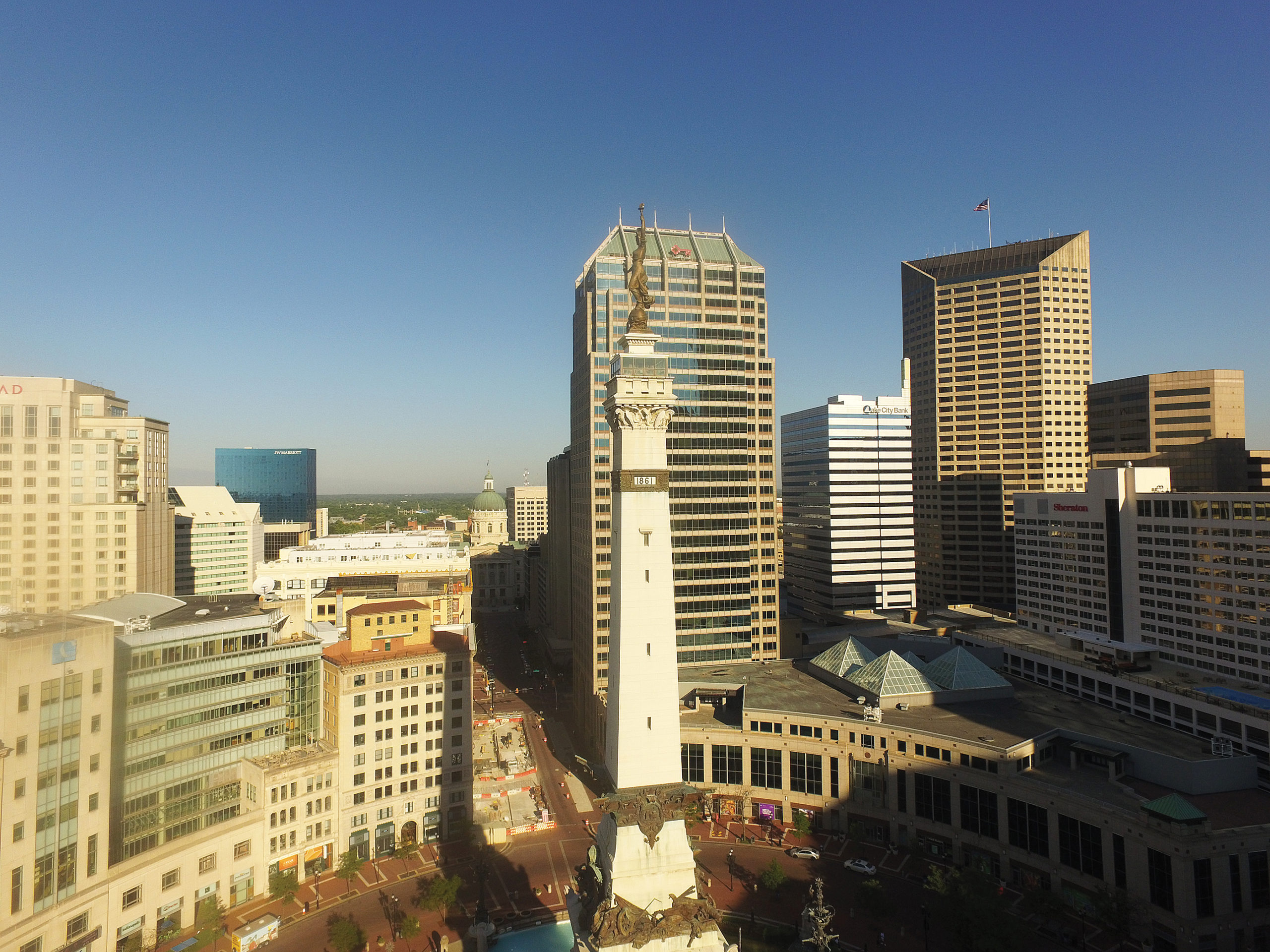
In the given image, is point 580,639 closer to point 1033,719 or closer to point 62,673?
point 1033,719

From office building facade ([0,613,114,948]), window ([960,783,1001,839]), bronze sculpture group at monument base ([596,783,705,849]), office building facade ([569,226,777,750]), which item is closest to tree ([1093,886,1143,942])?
window ([960,783,1001,839])

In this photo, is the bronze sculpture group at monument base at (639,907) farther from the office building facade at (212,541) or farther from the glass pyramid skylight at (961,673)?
the office building facade at (212,541)

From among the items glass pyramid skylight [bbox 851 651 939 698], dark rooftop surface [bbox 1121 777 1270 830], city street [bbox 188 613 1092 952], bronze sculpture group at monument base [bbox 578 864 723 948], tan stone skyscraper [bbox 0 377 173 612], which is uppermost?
tan stone skyscraper [bbox 0 377 173 612]

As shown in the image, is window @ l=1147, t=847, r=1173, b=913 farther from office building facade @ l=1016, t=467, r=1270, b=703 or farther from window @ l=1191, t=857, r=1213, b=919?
office building facade @ l=1016, t=467, r=1270, b=703

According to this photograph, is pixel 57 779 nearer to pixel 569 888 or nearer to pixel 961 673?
pixel 569 888

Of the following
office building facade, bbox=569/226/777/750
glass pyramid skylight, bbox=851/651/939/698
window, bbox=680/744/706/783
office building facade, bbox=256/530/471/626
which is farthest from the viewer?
office building facade, bbox=256/530/471/626

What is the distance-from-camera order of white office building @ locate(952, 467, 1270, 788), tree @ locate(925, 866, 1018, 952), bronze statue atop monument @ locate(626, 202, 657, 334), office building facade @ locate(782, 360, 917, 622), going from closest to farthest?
1. bronze statue atop monument @ locate(626, 202, 657, 334)
2. tree @ locate(925, 866, 1018, 952)
3. white office building @ locate(952, 467, 1270, 788)
4. office building facade @ locate(782, 360, 917, 622)
